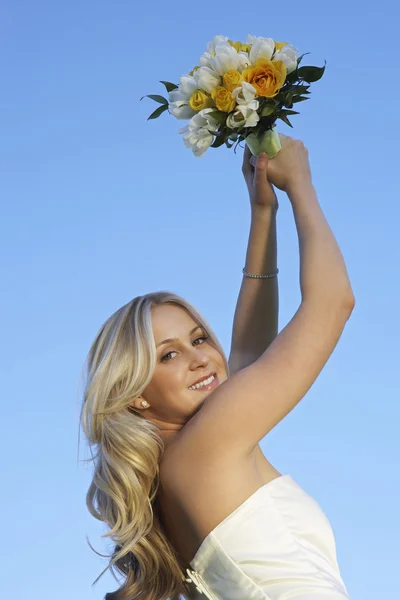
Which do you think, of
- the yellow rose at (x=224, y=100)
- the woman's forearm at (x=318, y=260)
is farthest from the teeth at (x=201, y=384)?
→ the yellow rose at (x=224, y=100)

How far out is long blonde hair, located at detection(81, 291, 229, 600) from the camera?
20.2 feet

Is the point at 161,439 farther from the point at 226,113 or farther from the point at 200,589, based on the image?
the point at 226,113

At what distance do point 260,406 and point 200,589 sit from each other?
1.14m

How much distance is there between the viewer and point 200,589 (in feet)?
19.7

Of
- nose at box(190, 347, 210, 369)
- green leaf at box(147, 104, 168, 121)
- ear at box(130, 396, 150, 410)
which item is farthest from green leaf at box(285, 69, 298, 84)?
ear at box(130, 396, 150, 410)

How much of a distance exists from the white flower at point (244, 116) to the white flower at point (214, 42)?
386 millimetres

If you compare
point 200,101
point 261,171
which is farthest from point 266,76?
point 261,171

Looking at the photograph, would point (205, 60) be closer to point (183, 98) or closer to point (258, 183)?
point (183, 98)

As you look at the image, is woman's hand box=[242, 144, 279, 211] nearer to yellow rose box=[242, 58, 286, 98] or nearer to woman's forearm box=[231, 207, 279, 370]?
woman's forearm box=[231, 207, 279, 370]

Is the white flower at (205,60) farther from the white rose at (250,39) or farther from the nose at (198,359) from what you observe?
the nose at (198,359)

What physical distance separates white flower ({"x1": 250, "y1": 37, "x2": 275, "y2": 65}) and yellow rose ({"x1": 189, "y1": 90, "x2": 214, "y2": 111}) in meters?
0.32

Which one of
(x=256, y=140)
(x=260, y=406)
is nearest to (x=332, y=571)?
(x=260, y=406)

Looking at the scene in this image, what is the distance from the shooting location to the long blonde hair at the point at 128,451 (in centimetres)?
616

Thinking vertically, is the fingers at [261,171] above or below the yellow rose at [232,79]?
below
